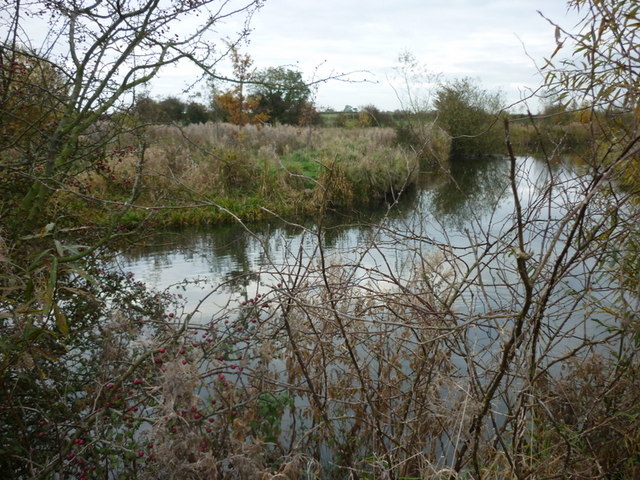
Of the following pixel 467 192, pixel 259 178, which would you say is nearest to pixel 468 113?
pixel 259 178

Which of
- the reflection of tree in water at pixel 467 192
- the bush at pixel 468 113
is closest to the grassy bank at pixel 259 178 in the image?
the reflection of tree in water at pixel 467 192

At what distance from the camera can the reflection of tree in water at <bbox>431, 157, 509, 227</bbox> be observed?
10492 mm

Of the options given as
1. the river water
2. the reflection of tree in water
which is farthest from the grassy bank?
the reflection of tree in water

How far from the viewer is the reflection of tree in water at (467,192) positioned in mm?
10492

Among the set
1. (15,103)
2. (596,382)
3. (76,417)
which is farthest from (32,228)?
(596,382)

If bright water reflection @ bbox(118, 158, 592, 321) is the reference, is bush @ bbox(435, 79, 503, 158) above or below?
above

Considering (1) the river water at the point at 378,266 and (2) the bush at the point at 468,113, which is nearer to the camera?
(1) the river water at the point at 378,266

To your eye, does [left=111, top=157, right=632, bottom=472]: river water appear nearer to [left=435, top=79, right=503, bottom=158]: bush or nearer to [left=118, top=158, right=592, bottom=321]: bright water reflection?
[left=118, top=158, right=592, bottom=321]: bright water reflection

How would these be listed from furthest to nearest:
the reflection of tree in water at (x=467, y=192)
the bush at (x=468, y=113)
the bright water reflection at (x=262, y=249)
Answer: the bush at (x=468, y=113), the reflection of tree in water at (x=467, y=192), the bright water reflection at (x=262, y=249)

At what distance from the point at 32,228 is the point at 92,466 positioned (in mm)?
1371

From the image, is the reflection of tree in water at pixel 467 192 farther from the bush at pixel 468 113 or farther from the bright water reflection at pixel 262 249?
the bush at pixel 468 113

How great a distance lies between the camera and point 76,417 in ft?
8.92

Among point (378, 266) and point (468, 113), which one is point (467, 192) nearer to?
point (378, 266)

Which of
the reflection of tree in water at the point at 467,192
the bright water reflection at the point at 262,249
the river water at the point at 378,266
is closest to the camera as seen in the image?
the river water at the point at 378,266
